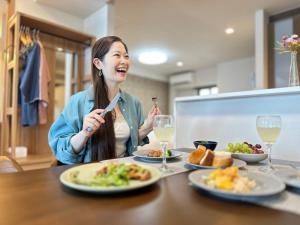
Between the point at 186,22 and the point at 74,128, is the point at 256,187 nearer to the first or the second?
the point at 74,128

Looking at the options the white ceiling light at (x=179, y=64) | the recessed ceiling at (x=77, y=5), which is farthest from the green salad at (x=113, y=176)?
the white ceiling light at (x=179, y=64)

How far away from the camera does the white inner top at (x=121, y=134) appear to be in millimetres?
1181

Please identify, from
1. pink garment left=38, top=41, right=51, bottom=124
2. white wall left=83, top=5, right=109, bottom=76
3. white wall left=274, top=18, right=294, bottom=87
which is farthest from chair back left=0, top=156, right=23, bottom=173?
white wall left=274, top=18, right=294, bottom=87

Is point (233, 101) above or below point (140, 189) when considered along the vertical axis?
above

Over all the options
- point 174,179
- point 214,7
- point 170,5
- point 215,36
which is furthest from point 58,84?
point 215,36

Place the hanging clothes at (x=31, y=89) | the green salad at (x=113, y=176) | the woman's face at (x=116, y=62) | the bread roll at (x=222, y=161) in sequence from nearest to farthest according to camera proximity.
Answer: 1. the green salad at (x=113, y=176)
2. the bread roll at (x=222, y=161)
3. the woman's face at (x=116, y=62)
4. the hanging clothes at (x=31, y=89)

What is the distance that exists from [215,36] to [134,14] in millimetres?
1524

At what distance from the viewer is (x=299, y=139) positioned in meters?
1.37

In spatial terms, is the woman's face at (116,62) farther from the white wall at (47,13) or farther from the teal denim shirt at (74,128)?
the white wall at (47,13)

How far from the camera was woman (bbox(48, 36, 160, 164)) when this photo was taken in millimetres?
1038

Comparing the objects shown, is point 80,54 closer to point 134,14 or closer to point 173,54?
point 134,14

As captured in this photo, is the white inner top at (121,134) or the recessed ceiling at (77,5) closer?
the white inner top at (121,134)

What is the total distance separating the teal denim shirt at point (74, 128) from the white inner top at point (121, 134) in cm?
2

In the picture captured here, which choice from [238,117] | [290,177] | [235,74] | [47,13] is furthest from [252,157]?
[235,74]
